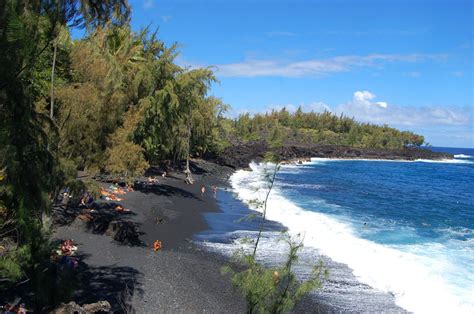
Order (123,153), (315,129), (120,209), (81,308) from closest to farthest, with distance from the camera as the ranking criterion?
(81,308) < (123,153) < (120,209) < (315,129)

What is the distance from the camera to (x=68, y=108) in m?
15.3

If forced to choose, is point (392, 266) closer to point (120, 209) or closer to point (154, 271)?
point (154, 271)

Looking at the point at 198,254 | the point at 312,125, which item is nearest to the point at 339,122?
the point at 312,125

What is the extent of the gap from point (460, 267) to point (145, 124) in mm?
19977

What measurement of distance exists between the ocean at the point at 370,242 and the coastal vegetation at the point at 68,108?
13.5ft

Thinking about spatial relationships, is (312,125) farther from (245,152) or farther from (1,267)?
(1,267)

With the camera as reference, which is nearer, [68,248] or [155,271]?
[155,271]

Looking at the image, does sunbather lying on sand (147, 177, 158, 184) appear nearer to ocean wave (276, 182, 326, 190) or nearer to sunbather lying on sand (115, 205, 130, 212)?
sunbather lying on sand (115, 205, 130, 212)

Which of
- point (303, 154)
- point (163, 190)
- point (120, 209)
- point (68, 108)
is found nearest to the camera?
point (68, 108)

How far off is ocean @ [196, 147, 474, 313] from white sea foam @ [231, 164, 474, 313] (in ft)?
0.14

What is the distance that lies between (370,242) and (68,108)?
1620 centimetres

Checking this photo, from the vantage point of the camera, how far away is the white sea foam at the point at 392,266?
14570 mm

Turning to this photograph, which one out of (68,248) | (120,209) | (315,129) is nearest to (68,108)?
(68,248)

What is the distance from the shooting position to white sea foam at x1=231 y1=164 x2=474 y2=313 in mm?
14570
